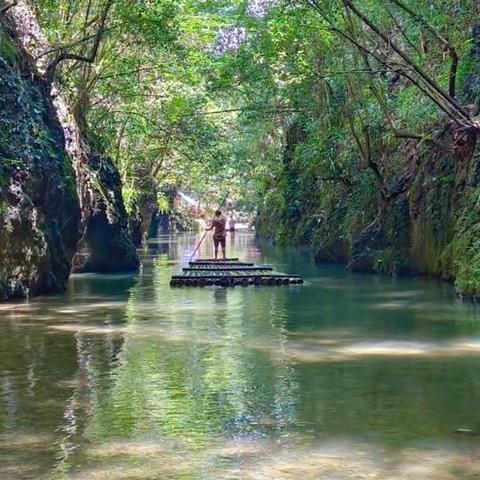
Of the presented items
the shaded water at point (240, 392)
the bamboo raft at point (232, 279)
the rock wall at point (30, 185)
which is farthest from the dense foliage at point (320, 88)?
the shaded water at point (240, 392)

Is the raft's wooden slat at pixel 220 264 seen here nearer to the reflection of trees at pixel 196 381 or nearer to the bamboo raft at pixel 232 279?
the bamboo raft at pixel 232 279

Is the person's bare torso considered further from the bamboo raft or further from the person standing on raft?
the bamboo raft

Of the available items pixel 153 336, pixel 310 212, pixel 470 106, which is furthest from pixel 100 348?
pixel 310 212

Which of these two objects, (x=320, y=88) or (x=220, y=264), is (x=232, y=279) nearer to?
(x=220, y=264)

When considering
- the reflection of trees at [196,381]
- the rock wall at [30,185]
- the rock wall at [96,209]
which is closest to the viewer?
the reflection of trees at [196,381]

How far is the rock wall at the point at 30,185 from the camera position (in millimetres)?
15648

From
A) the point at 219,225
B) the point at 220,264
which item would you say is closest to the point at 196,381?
the point at 220,264

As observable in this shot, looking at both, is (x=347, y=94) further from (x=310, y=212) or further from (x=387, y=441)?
(x=387, y=441)

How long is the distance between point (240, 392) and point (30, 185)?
10179 mm

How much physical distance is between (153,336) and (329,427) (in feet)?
16.9

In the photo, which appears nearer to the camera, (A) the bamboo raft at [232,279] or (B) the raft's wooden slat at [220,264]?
(A) the bamboo raft at [232,279]

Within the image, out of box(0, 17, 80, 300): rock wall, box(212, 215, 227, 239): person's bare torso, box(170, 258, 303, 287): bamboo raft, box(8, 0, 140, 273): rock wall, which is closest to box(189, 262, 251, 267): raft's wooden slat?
box(212, 215, 227, 239): person's bare torso

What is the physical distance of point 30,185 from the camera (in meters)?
16.5

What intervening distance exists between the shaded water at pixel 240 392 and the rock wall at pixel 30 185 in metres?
1.93
